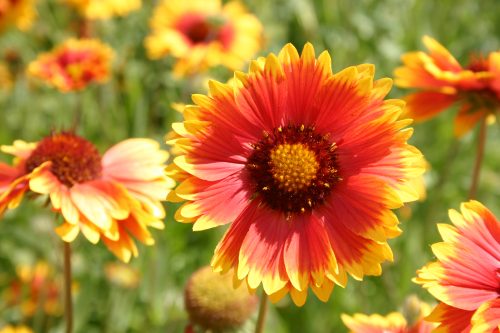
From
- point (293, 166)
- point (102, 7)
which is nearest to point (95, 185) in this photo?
point (293, 166)

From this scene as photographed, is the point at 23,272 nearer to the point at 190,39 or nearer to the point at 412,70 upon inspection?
the point at 190,39

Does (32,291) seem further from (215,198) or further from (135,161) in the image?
(215,198)

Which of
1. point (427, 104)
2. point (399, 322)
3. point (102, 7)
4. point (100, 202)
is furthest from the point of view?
point (102, 7)

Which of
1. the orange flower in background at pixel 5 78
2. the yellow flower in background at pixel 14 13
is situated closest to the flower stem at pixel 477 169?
the yellow flower in background at pixel 14 13

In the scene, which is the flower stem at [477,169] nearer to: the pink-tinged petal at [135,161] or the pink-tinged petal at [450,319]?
the pink-tinged petal at [450,319]

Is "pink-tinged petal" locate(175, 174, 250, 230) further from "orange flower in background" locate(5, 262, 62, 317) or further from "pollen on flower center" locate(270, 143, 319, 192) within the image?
"orange flower in background" locate(5, 262, 62, 317)

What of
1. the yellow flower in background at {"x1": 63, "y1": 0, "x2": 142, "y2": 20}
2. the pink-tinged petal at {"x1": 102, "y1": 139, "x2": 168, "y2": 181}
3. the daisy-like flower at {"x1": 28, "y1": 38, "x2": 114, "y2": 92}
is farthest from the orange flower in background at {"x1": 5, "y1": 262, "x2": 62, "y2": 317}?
the yellow flower in background at {"x1": 63, "y1": 0, "x2": 142, "y2": 20}

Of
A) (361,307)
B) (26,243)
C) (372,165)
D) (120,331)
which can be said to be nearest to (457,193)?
(361,307)
